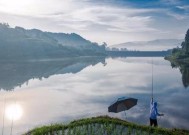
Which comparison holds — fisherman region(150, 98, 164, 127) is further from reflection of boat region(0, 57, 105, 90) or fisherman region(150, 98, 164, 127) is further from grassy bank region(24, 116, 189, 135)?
reflection of boat region(0, 57, 105, 90)

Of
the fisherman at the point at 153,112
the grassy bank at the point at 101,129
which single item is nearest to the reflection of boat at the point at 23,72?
the grassy bank at the point at 101,129

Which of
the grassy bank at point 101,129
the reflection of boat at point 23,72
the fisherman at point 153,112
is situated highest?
the fisherman at point 153,112

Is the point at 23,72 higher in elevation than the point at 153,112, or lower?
lower

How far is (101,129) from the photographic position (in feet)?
69.3

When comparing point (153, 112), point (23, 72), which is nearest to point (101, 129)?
point (153, 112)

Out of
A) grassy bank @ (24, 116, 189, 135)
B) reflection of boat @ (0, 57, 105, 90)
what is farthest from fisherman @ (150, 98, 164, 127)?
reflection of boat @ (0, 57, 105, 90)

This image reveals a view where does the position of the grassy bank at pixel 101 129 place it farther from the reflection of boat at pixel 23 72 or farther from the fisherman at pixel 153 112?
the reflection of boat at pixel 23 72

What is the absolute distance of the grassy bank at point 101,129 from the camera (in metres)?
20.4

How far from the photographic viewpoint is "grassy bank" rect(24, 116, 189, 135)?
20.4 metres

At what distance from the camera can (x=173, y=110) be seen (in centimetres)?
3397

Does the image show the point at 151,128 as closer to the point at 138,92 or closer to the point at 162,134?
the point at 162,134

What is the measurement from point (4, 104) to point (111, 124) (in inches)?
762

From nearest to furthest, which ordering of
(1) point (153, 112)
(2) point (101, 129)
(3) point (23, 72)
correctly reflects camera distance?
(2) point (101, 129) < (1) point (153, 112) < (3) point (23, 72)

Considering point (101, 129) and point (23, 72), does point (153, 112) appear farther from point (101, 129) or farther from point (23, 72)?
point (23, 72)
